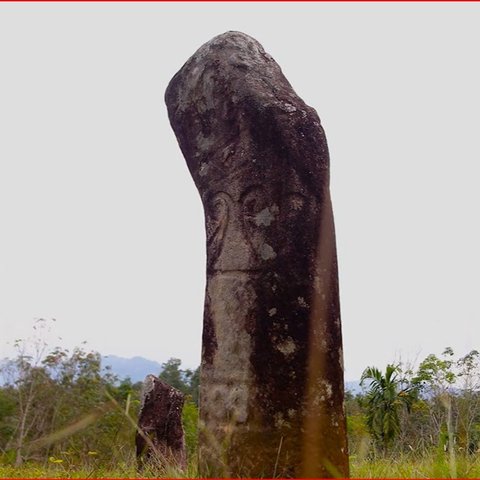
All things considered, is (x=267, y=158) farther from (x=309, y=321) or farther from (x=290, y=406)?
(x=290, y=406)

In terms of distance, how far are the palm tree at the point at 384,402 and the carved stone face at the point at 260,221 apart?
14.9m

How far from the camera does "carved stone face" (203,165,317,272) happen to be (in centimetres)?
401

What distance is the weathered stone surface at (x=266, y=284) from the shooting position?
12.2ft

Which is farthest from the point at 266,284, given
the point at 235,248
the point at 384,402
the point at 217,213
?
the point at 384,402

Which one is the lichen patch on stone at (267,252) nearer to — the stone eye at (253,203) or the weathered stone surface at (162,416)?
the stone eye at (253,203)

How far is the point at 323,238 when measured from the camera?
4148 mm

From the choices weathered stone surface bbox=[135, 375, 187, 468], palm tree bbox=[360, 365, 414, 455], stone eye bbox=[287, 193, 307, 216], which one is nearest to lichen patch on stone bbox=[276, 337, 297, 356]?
stone eye bbox=[287, 193, 307, 216]

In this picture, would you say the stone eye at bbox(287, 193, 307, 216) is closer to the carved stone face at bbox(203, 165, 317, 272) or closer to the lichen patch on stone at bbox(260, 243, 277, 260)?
the carved stone face at bbox(203, 165, 317, 272)

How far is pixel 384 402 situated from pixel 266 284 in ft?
53.8

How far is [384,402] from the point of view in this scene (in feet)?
62.2

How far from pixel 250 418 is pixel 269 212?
136 cm

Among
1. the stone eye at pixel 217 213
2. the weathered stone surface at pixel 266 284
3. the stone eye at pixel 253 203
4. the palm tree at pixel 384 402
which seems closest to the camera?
the weathered stone surface at pixel 266 284

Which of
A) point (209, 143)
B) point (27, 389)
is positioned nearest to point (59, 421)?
point (27, 389)

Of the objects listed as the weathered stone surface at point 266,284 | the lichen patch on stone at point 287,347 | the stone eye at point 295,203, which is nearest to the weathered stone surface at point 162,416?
the weathered stone surface at point 266,284
